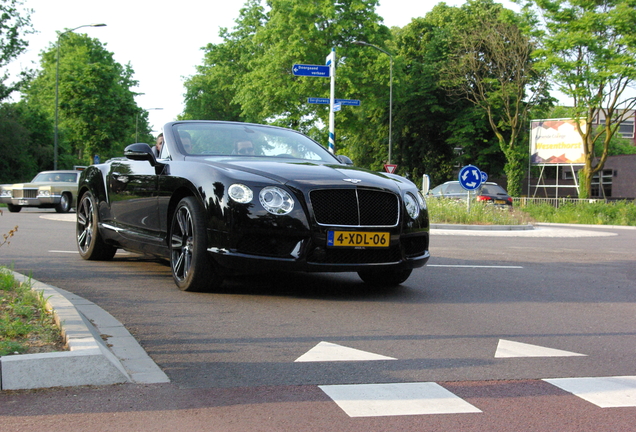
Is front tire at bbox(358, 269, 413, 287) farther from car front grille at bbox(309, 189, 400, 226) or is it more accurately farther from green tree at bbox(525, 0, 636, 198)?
green tree at bbox(525, 0, 636, 198)

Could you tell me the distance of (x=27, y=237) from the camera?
12914 mm

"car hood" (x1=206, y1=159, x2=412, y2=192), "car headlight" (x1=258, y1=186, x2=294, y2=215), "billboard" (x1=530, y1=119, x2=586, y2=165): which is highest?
"billboard" (x1=530, y1=119, x2=586, y2=165)

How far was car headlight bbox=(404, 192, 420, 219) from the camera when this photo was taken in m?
6.88

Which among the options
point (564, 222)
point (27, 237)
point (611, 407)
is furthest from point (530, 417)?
point (564, 222)

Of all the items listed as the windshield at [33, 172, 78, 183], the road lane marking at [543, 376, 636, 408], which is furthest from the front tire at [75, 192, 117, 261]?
the windshield at [33, 172, 78, 183]

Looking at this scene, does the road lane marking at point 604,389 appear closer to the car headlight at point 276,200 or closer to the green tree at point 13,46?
the car headlight at point 276,200

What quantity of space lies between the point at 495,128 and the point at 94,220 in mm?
39738

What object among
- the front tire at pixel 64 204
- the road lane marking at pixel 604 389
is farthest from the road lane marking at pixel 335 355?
the front tire at pixel 64 204

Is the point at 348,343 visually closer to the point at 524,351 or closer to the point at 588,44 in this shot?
the point at 524,351

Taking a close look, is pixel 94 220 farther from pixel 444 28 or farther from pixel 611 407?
pixel 444 28

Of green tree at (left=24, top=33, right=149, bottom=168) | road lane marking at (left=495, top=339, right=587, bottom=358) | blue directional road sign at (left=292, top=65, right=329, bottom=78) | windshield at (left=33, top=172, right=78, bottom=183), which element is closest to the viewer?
road lane marking at (left=495, top=339, right=587, bottom=358)

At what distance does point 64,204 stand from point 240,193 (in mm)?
23498

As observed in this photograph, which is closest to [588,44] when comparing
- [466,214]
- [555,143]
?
[555,143]

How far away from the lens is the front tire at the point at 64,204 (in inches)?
1105
